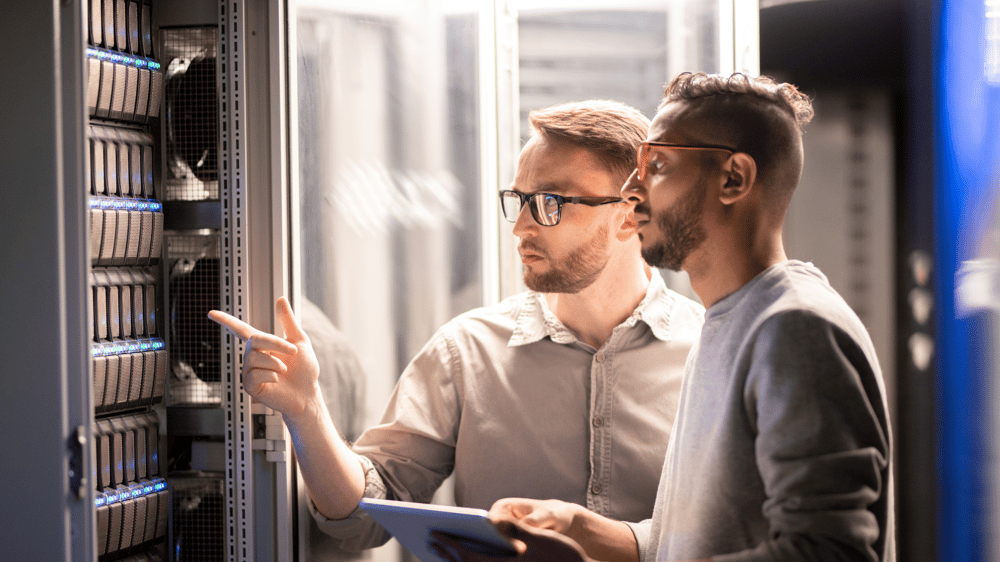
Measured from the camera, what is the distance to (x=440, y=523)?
161cm

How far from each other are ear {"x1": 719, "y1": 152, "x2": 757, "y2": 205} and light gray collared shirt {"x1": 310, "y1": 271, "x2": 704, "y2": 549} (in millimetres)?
462

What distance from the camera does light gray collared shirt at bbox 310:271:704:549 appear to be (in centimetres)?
191

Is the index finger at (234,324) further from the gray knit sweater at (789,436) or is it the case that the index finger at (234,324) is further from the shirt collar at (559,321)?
the gray knit sweater at (789,436)

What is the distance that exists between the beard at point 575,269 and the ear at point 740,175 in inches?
16.3

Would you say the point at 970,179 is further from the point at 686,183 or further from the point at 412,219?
the point at 412,219

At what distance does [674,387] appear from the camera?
191 cm

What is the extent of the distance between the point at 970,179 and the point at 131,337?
6.58 ft

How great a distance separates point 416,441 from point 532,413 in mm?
331

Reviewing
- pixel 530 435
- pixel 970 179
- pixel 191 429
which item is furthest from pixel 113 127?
pixel 970 179

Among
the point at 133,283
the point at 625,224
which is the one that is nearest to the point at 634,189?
the point at 625,224

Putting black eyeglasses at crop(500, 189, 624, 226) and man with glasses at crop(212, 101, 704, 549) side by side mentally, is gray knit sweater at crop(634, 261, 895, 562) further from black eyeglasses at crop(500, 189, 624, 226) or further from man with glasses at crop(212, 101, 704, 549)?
black eyeglasses at crop(500, 189, 624, 226)

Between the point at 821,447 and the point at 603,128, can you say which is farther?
the point at 603,128

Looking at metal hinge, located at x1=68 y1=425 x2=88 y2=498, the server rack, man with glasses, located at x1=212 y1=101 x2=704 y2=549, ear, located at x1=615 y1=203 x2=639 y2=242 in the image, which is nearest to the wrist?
man with glasses, located at x1=212 y1=101 x2=704 y2=549

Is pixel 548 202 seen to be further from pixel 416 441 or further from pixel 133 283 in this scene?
pixel 133 283
